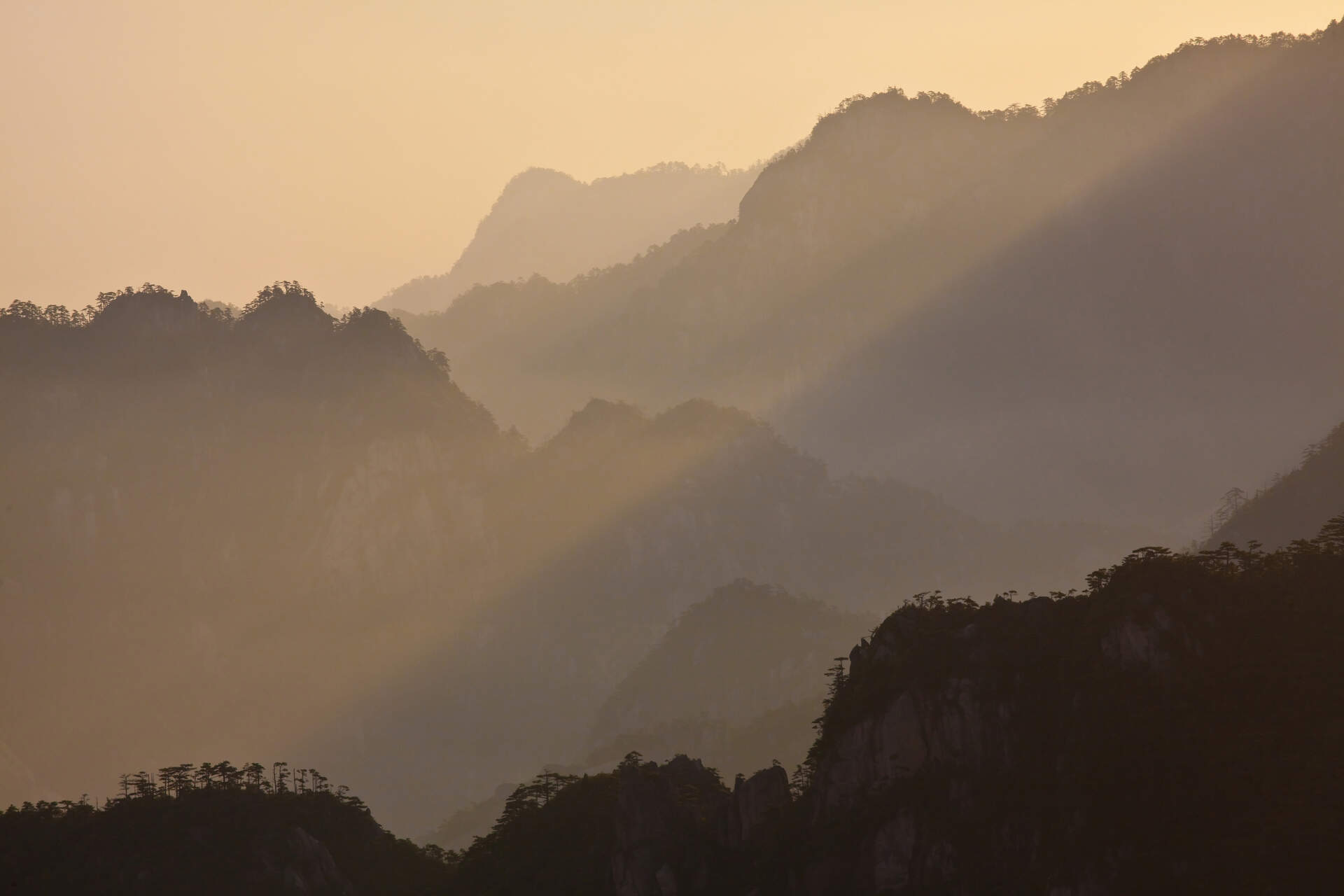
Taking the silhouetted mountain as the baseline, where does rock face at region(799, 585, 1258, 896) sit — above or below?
below

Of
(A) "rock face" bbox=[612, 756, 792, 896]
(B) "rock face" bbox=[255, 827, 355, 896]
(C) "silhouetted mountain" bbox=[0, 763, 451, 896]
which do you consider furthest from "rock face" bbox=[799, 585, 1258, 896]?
(B) "rock face" bbox=[255, 827, 355, 896]

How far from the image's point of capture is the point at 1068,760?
136 metres

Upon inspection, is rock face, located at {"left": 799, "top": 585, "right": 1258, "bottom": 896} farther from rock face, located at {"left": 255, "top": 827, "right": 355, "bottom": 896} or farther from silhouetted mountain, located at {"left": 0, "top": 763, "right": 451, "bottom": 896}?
rock face, located at {"left": 255, "top": 827, "right": 355, "bottom": 896}

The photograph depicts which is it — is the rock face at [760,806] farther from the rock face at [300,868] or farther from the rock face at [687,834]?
the rock face at [300,868]

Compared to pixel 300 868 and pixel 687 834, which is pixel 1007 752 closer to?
pixel 687 834

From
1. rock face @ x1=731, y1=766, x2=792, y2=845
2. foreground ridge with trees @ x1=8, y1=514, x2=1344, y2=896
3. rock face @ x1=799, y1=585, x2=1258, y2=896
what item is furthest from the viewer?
rock face @ x1=731, y1=766, x2=792, y2=845

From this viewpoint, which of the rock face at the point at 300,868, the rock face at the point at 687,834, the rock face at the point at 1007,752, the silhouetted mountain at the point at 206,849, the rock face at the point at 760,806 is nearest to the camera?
the rock face at the point at 1007,752

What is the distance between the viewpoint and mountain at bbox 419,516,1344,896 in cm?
12688

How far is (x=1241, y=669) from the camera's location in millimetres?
137000

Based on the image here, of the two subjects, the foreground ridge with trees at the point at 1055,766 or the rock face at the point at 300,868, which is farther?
the rock face at the point at 300,868

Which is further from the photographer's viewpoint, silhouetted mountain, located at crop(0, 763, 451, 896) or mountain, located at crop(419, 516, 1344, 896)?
silhouetted mountain, located at crop(0, 763, 451, 896)

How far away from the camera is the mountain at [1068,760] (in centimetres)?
12688

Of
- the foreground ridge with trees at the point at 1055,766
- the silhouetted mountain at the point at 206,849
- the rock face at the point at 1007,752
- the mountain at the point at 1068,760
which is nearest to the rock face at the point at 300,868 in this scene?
the silhouetted mountain at the point at 206,849

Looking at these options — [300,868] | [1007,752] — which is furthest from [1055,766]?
[300,868]
